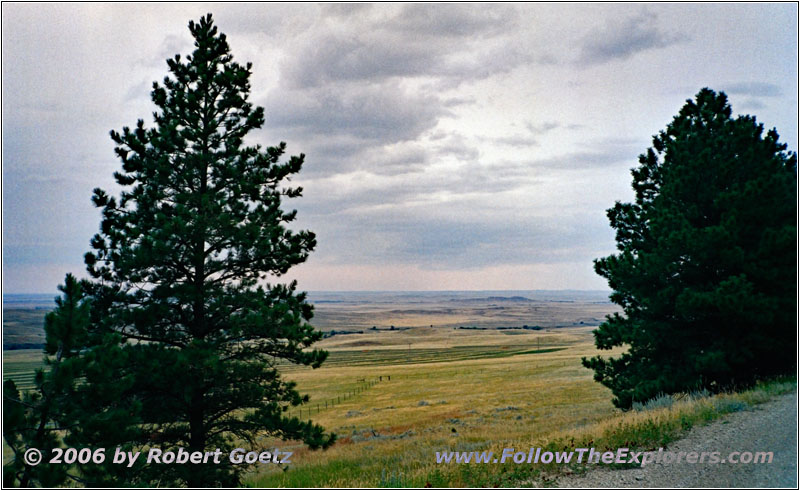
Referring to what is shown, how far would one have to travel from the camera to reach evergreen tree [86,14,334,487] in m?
13.2

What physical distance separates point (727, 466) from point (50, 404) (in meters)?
13.0

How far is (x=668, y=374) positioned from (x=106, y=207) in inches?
A: 760

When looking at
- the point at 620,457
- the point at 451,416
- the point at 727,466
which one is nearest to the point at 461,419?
the point at 451,416

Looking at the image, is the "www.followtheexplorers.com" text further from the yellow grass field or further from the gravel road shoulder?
the yellow grass field

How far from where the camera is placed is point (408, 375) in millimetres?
84688

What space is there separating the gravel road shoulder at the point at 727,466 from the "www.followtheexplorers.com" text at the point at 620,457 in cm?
17

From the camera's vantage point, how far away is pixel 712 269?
16984 mm

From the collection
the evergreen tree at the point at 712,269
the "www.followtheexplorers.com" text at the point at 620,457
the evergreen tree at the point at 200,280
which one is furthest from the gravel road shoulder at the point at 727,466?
the evergreen tree at the point at 200,280

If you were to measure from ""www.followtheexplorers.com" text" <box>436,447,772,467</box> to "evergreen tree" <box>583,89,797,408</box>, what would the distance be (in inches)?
235

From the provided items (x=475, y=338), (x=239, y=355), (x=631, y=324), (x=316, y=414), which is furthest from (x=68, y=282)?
(x=475, y=338)

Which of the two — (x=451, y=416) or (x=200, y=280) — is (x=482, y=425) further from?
(x=200, y=280)

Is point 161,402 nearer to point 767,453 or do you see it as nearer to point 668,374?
point 767,453

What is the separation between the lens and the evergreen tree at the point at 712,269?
15.5 meters

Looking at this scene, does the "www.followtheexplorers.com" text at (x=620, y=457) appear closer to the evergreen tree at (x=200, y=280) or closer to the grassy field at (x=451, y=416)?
the grassy field at (x=451, y=416)
